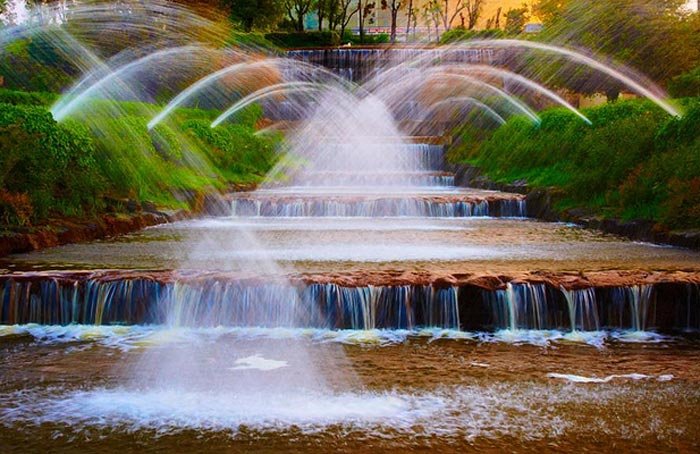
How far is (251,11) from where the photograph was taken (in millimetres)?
69562

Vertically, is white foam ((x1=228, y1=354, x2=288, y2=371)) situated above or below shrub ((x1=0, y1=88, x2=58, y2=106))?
below

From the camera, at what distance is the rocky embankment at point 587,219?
1636 cm

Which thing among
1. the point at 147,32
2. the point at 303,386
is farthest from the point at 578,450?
the point at 147,32

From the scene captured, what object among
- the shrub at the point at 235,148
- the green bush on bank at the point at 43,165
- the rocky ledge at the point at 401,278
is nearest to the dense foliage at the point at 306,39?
the shrub at the point at 235,148

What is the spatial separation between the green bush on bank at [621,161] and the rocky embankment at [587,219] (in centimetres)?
30

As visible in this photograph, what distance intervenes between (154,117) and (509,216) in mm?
13686

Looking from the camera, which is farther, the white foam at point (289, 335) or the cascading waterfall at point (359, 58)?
the cascading waterfall at point (359, 58)

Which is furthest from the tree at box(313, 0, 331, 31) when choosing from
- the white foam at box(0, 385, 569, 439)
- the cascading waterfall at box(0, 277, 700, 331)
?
the white foam at box(0, 385, 569, 439)

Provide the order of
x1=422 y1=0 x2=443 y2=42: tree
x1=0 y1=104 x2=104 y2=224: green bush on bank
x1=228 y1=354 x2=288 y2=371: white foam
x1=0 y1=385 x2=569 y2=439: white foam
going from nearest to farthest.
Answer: x1=0 y1=385 x2=569 y2=439: white foam, x1=228 y1=354 x2=288 y2=371: white foam, x1=0 y1=104 x2=104 y2=224: green bush on bank, x1=422 y1=0 x2=443 y2=42: tree

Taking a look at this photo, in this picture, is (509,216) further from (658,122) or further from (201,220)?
(201,220)

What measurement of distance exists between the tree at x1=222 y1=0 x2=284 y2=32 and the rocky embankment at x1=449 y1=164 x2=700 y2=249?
140 ft

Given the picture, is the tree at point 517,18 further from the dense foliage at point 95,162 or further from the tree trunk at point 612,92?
the dense foliage at point 95,162

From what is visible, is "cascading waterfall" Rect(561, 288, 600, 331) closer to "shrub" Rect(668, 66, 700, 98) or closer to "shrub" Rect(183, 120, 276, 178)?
"shrub" Rect(183, 120, 276, 178)

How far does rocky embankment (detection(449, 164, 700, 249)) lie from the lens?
16.4 m
